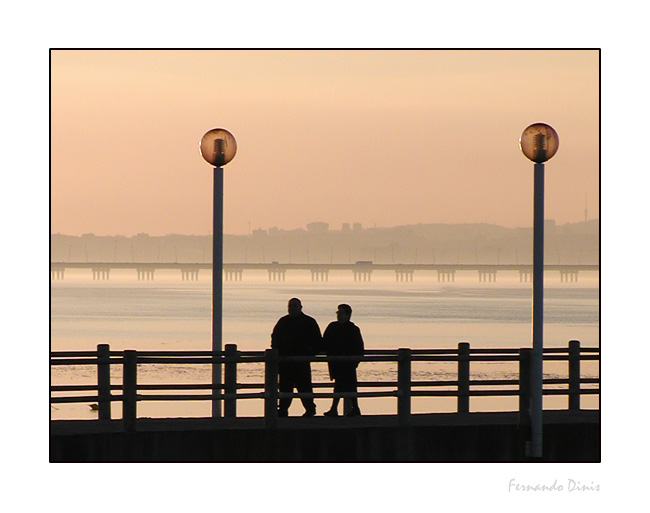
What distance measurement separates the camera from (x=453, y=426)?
15695mm

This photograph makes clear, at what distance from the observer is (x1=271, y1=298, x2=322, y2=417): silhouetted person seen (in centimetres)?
1593

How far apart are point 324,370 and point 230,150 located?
200 ft

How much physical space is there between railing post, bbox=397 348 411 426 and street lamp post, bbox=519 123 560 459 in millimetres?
1677

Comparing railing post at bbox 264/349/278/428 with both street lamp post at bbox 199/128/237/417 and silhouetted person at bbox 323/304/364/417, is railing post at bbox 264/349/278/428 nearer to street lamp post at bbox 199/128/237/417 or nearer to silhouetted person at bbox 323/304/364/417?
street lamp post at bbox 199/128/237/417

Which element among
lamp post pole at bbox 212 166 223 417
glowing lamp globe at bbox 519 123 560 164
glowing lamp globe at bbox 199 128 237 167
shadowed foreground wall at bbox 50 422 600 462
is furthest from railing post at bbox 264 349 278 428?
glowing lamp globe at bbox 519 123 560 164

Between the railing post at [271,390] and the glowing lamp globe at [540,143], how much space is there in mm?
3547

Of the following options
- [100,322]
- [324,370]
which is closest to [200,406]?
[324,370]

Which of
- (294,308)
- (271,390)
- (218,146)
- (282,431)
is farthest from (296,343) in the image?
(218,146)

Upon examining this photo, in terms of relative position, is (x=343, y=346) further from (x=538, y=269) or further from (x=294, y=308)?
(x=538, y=269)

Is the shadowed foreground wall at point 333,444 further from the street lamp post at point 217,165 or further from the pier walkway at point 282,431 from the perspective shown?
the street lamp post at point 217,165

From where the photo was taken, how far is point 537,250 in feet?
44.0

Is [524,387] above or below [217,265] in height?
below

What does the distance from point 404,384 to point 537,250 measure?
Answer: 276cm
